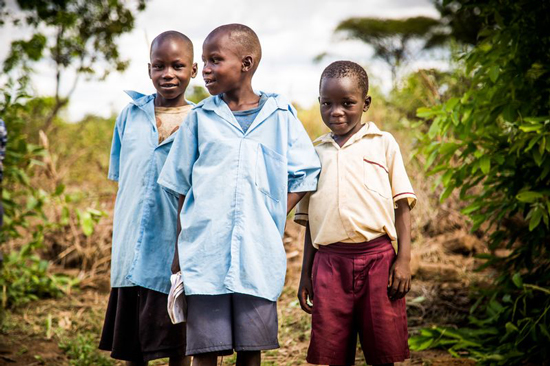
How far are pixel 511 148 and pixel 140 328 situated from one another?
75.1 inches

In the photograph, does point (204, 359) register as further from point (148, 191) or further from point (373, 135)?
point (373, 135)

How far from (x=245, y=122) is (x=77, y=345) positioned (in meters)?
2.08

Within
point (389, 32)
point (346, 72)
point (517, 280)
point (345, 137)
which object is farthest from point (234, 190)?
point (389, 32)

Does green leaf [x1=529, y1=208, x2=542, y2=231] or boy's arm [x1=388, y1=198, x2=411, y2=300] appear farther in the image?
green leaf [x1=529, y1=208, x2=542, y2=231]

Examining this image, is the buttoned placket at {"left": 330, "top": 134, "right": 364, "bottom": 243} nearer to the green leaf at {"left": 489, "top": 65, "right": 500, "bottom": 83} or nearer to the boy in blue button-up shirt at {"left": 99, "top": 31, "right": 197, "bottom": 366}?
the boy in blue button-up shirt at {"left": 99, "top": 31, "right": 197, "bottom": 366}

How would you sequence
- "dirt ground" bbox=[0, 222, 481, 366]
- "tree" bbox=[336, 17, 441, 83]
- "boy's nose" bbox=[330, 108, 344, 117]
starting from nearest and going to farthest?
"boy's nose" bbox=[330, 108, 344, 117] < "dirt ground" bbox=[0, 222, 481, 366] < "tree" bbox=[336, 17, 441, 83]

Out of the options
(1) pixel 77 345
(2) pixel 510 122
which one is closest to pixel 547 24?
(2) pixel 510 122

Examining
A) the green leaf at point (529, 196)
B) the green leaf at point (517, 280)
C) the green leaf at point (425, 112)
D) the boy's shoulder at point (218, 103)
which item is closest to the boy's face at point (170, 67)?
the boy's shoulder at point (218, 103)

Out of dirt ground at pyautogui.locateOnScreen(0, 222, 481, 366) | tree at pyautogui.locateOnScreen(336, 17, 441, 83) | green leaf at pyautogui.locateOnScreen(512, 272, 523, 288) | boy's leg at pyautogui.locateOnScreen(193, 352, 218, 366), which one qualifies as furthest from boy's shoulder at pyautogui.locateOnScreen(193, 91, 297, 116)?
tree at pyautogui.locateOnScreen(336, 17, 441, 83)

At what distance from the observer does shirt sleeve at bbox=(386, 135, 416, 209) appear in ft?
7.66

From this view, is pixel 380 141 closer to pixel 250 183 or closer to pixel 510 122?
pixel 250 183

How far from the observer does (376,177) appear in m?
2.34

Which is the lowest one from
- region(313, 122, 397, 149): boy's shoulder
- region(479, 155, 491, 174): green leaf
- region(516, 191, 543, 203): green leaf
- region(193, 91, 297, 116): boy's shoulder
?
region(516, 191, 543, 203): green leaf

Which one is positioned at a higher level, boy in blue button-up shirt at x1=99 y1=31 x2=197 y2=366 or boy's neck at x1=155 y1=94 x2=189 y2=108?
boy's neck at x1=155 y1=94 x2=189 y2=108
